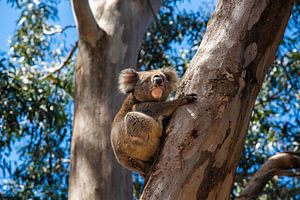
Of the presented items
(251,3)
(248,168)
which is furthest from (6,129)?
(251,3)

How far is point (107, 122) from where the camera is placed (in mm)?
4715

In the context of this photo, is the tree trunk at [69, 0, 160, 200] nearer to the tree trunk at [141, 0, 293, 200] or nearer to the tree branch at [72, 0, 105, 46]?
the tree branch at [72, 0, 105, 46]

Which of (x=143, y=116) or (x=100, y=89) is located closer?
(x=143, y=116)

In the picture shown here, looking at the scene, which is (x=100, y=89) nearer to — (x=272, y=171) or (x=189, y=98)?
(x=272, y=171)

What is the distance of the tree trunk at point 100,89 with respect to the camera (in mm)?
4531

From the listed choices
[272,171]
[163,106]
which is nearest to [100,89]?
[272,171]

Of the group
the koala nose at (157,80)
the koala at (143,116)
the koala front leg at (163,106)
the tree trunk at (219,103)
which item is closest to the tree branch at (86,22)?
the koala at (143,116)

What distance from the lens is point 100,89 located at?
4.93 metres

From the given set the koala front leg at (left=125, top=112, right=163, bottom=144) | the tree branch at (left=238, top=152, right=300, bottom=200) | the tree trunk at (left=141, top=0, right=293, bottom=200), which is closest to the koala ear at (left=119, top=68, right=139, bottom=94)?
the koala front leg at (left=125, top=112, right=163, bottom=144)

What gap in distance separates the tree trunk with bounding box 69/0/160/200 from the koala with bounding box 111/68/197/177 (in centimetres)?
99

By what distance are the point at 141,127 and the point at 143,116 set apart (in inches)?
2.9

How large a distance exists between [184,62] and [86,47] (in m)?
3.07

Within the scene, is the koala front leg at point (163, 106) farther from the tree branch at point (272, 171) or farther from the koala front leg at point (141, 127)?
the tree branch at point (272, 171)

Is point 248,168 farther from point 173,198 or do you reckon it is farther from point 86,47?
point 173,198
